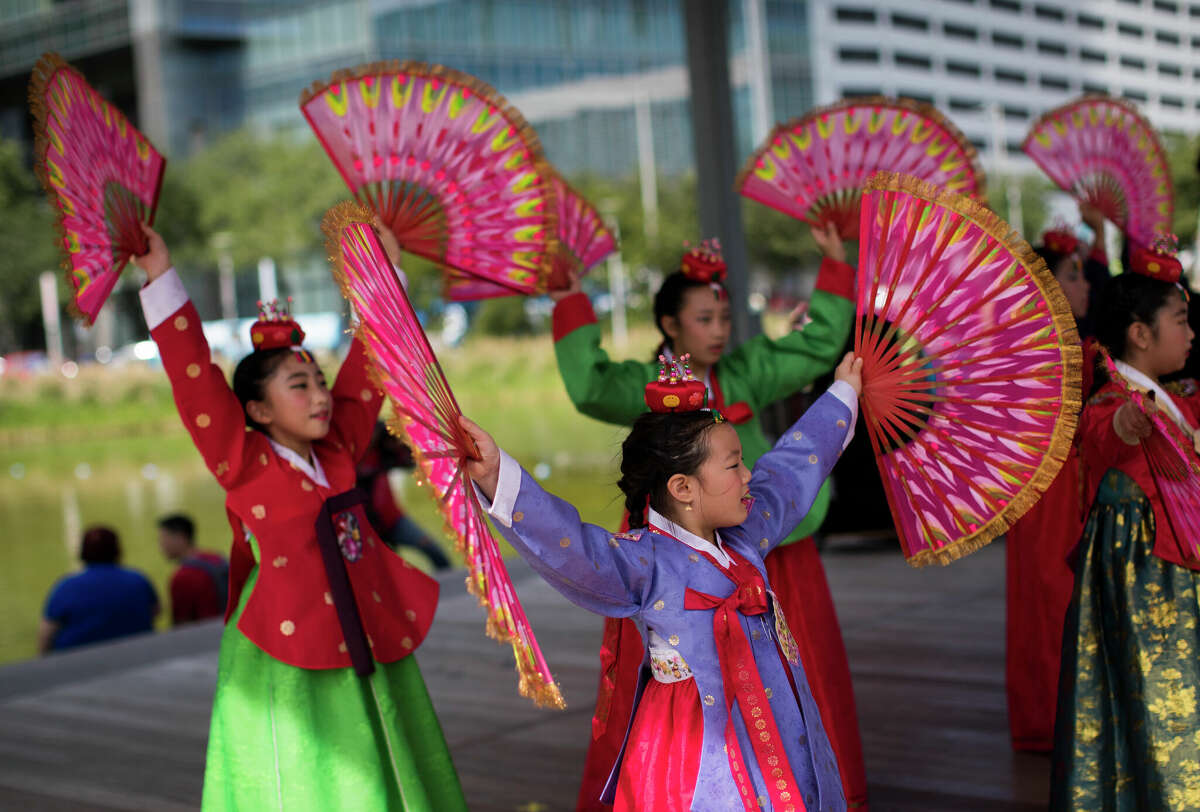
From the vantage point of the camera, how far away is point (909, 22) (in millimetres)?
6383

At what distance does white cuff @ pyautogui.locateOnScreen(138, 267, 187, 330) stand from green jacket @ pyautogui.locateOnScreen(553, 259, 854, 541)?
0.83 metres

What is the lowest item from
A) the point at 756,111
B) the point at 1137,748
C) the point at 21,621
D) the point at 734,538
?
the point at 21,621

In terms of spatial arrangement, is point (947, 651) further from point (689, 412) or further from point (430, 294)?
point (430, 294)

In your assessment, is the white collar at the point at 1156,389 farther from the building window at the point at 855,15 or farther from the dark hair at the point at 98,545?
the building window at the point at 855,15

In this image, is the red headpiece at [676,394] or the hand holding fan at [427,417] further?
the red headpiece at [676,394]

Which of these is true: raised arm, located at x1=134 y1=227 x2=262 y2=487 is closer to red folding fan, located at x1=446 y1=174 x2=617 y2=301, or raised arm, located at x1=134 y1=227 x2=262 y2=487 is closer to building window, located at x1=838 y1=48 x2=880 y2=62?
red folding fan, located at x1=446 y1=174 x2=617 y2=301

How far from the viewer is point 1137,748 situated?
7.57 ft

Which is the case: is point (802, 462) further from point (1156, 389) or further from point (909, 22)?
point (909, 22)

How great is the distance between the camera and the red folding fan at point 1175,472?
7.45 feet

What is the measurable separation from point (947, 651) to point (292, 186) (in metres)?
9.35

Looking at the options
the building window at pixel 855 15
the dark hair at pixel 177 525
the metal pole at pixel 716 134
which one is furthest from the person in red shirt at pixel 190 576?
the building window at pixel 855 15

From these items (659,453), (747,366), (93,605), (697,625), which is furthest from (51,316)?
(697,625)

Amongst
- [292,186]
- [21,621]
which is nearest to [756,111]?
[21,621]

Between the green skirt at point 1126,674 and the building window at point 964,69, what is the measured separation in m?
A: 4.37
